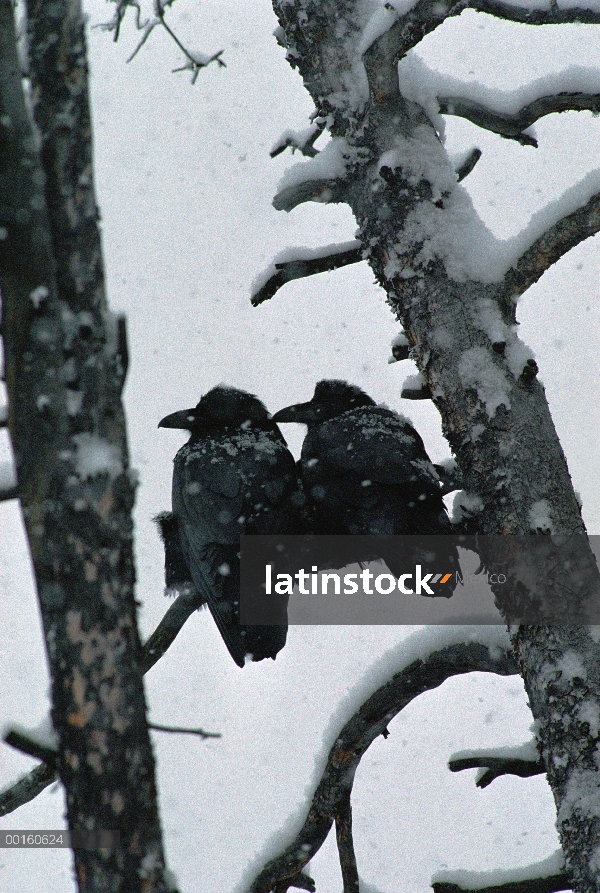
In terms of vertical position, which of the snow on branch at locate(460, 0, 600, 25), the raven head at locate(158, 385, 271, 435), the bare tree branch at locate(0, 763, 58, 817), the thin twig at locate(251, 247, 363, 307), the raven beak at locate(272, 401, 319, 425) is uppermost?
the snow on branch at locate(460, 0, 600, 25)

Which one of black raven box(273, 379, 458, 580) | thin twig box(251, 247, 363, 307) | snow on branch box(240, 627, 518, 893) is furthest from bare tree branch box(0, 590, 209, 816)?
thin twig box(251, 247, 363, 307)

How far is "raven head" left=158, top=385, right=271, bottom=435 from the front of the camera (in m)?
4.12

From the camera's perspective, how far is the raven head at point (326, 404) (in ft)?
12.9

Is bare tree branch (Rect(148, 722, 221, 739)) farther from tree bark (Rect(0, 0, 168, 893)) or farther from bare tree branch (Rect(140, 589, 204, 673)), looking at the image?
bare tree branch (Rect(140, 589, 204, 673))

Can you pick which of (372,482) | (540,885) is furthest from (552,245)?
(540,885)

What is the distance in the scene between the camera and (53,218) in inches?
57.7

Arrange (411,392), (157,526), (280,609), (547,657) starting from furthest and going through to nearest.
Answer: (157,526) < (280,609) < (411,392) < (547,657)

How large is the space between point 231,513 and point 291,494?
285 mm

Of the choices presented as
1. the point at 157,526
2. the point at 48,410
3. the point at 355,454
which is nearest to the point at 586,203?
the point at 355,454

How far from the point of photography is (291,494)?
143 inches

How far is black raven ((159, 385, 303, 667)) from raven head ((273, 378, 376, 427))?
0.20 metres

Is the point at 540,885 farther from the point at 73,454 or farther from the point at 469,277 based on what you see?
the point at 73,454

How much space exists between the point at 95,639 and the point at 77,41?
109cm

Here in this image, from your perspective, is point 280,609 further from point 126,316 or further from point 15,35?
point 15,35
